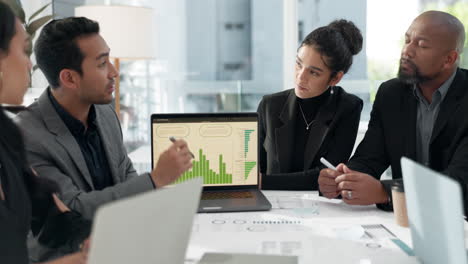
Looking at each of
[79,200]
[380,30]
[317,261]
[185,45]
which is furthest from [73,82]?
[380,30]

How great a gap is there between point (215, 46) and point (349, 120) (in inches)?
83.4

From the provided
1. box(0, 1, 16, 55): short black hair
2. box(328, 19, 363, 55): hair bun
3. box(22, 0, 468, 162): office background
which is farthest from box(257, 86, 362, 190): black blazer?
box(22, 0, 468, 162): office background

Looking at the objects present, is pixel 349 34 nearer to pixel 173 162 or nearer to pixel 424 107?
pixel 424 107

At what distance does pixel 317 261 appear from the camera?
1234 millimetres

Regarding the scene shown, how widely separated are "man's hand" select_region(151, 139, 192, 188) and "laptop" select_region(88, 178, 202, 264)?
0.53 metres

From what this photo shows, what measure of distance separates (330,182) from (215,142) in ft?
1.45

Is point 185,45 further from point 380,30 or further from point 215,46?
point 380,30

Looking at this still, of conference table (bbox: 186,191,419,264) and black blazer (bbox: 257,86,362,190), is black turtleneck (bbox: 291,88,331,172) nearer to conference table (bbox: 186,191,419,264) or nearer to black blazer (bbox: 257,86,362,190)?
black blazer (bbox: 257,86,362,190)

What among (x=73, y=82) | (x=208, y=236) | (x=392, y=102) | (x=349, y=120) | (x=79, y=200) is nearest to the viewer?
(x=208, y=236)

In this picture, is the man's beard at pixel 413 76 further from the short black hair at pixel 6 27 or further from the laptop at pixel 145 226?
the short black hair at pixel 6 27

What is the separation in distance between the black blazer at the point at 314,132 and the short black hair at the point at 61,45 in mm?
849

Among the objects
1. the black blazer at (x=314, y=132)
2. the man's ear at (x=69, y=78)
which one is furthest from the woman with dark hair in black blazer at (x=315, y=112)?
the man's ear at (x=69, y=78)

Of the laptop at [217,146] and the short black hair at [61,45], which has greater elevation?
the short black hair at [61,45]

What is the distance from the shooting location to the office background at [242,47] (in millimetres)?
4141
